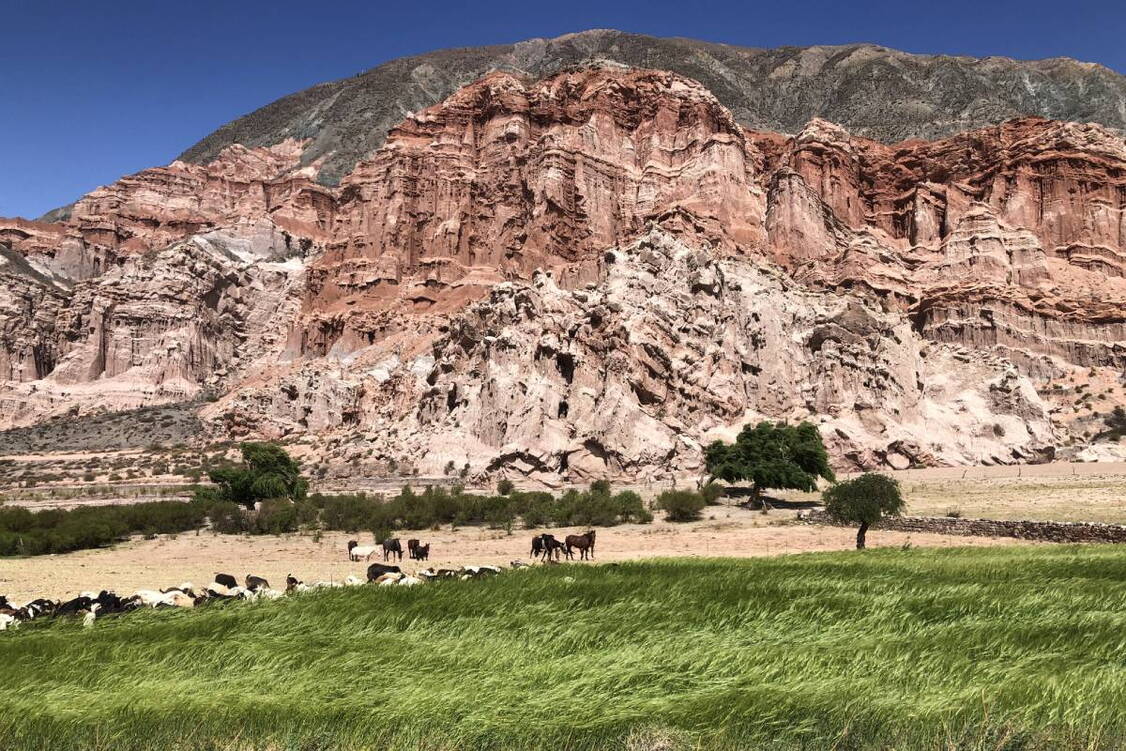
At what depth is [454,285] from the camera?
87.6 metres

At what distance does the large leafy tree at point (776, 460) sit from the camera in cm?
3922

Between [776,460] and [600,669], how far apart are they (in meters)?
36.7

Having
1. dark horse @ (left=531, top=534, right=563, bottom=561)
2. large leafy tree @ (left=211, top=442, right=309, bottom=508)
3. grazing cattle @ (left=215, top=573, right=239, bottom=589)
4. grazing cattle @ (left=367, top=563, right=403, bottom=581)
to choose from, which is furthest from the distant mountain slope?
grazing cattle @ (left=215, top=573, right=239, bottom=589)

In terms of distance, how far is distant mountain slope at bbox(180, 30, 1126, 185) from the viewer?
14825 cm

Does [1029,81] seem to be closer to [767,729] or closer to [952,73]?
[952,73]

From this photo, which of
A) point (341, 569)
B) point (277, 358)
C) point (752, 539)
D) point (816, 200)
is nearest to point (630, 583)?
point (341, 569)

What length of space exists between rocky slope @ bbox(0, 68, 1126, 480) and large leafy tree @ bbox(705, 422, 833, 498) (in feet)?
22.3

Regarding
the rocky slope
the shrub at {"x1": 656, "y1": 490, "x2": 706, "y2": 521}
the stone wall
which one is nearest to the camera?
the stone wall

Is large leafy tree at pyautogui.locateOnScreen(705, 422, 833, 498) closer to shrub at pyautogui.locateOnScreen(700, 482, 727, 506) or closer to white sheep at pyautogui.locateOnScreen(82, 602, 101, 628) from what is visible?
shrub at pyautogui.locateOnScreen(700, 482, 727, 506)

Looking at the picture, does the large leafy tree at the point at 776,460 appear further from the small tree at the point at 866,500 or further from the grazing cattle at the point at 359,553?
the grazing cattle at the point at 359,553

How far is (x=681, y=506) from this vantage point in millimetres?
34688

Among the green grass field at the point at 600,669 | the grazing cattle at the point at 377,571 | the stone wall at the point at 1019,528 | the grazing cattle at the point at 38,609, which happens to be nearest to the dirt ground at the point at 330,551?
the stone wall at the point at 1019,528

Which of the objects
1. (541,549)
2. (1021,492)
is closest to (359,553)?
(541,549)

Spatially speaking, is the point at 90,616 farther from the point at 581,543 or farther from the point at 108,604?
the point at 581,543
